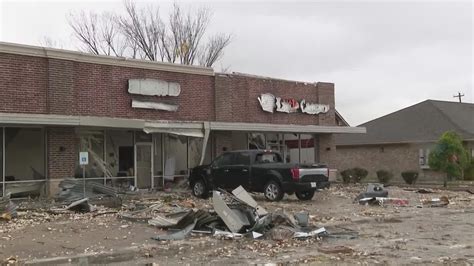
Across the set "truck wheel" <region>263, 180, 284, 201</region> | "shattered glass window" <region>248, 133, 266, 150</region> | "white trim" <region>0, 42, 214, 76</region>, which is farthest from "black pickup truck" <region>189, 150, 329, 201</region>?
"shattered glass window" <region>248, 133, 266, 150</region>

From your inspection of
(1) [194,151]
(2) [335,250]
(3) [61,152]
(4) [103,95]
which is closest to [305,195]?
(1) [194,151]

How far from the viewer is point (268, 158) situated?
67.9 ft

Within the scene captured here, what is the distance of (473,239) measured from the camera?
12.4 meters

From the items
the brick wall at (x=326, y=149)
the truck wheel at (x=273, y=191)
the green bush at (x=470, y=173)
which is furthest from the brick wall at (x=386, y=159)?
the truck wheel at (x=273, y=191)

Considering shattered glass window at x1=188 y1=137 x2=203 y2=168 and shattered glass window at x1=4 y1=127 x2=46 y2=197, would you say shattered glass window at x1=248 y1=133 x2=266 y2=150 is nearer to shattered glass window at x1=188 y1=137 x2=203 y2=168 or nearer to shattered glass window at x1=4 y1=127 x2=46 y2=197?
shattered glass window at x1=188 y1=137 x2=203 y2=168

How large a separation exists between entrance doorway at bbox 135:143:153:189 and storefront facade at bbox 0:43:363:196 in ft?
0.14

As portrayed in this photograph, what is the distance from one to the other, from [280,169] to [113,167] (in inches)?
296

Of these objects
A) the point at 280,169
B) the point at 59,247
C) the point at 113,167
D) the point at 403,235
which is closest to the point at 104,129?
the point at 113,167

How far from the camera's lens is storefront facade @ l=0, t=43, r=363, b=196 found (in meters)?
20.5

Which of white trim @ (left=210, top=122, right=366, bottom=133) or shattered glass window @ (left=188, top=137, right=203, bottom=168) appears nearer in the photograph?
white trim @ (left=210, top=122, right=366, bottom=133)

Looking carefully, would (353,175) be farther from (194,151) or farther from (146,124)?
(146,124)

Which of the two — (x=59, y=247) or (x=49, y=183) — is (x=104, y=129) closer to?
(x=49, y=183)

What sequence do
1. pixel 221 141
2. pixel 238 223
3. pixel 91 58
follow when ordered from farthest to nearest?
1. pixel 221 141
2. pixel 91 58
3. pixel 238 223

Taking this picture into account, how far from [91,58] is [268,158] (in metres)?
7.80
